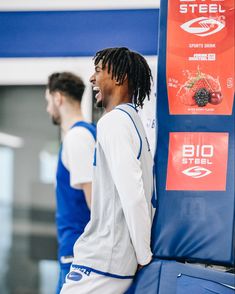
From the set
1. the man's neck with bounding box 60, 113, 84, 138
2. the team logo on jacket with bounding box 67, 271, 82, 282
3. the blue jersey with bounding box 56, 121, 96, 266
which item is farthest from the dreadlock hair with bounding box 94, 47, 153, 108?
the man's neck with bounding box 60, 113, 84, 138

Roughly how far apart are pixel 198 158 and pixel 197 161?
1 centimetres

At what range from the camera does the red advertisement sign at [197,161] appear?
2.18m

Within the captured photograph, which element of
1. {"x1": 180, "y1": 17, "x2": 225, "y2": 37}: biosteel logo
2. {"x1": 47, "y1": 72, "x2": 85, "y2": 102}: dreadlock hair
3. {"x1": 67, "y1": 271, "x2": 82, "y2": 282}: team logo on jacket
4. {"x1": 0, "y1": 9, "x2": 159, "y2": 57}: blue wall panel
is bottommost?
{"x1": 67, "y1": 271, "x2": 82, "y2": 282}: team logo on jacket

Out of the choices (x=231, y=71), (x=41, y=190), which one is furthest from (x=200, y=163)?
(x=41, y=190)

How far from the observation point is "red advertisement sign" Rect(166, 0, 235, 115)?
2188 mm

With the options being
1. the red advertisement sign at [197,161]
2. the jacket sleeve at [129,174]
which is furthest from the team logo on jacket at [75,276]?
the red advertisement sign at [197,161]

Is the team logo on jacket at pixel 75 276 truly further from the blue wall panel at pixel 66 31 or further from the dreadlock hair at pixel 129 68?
the blue wall panel at pixel 66 31

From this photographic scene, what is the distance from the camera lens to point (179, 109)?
221 cm

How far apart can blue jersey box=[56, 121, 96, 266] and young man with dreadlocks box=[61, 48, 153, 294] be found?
75 centimetres

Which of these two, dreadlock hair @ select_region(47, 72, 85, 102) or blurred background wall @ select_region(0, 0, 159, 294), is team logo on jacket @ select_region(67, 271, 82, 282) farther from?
blurred background wall @ select_region(0, 0, 159, 294)

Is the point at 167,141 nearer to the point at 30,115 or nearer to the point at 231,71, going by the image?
the point at 231,71

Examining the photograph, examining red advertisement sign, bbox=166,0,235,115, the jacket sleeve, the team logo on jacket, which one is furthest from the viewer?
red advertisement sign, bbox=166,0,235,115

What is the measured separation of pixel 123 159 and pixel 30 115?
2.39 m

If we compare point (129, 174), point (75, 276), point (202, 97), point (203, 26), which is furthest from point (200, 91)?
point (75, 276)
